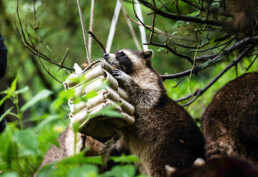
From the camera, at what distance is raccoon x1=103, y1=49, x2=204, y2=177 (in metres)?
3.68

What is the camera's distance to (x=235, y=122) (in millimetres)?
3260

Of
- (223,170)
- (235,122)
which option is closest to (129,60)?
(235,122)

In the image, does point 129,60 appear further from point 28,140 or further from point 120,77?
point 28,140

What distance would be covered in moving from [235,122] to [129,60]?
169 cm

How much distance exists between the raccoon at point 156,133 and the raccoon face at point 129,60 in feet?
1.09

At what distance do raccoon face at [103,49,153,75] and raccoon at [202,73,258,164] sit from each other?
1.17 m

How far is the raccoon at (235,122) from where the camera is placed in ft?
10.4

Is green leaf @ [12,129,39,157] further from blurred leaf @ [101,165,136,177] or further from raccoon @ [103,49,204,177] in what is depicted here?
raccoon @ [103,49,204,177]

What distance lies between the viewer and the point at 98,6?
8.16 meters

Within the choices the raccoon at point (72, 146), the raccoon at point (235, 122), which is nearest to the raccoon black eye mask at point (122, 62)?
the raccoon at point (72, 146)

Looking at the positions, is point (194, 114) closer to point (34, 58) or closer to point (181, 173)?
point (181, 173)

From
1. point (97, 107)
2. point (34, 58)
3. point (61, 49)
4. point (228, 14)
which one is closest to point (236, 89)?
point (228, 14)

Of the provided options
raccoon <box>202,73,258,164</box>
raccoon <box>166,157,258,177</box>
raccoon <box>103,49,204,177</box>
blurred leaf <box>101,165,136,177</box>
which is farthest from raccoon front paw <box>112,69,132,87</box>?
blurred leaf <box>101,165,136,177</box>

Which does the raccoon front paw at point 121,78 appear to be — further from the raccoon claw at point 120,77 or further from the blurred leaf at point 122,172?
the blurred leaf at point 122,172
